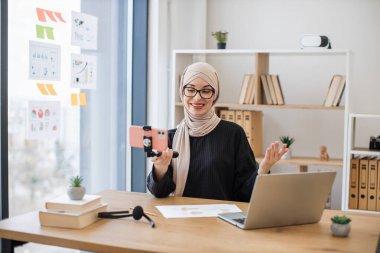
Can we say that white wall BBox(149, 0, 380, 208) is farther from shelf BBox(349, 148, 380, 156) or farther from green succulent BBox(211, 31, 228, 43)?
shelf BBox(349, 148, 380, 156)

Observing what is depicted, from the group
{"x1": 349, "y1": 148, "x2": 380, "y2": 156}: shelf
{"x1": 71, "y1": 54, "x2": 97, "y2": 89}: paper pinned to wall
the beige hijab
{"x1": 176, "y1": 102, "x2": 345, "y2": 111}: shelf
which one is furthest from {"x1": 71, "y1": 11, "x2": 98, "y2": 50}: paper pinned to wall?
{"x1": 349, "y1": 148, "x2": 380, "y2": 156}: shelf

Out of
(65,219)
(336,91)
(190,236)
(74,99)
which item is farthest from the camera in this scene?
(336,91)

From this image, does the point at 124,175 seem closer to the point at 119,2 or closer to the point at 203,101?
the point at 119,2

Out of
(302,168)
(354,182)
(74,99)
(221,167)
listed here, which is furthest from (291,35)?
(221,167)

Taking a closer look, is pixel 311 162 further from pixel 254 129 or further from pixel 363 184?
pixel 254 129

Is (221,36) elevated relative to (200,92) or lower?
elevated

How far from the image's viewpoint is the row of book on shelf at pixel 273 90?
393 cm

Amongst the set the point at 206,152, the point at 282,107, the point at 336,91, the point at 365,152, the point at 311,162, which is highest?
the point at 336,91

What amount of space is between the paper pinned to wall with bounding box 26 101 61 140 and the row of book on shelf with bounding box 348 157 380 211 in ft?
7.20

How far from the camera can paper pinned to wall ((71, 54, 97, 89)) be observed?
11.0 ft

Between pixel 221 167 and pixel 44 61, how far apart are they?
128 cm

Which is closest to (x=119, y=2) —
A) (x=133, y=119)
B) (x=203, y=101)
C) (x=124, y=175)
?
(x=133, y=119)

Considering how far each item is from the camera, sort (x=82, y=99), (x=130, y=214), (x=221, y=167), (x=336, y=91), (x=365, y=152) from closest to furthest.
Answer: (x=130, y=214) < (x=221, y=167) < (x=82, y=99) < (x=365, y=152) < (x=336, y=91)

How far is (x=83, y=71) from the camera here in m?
3.45
